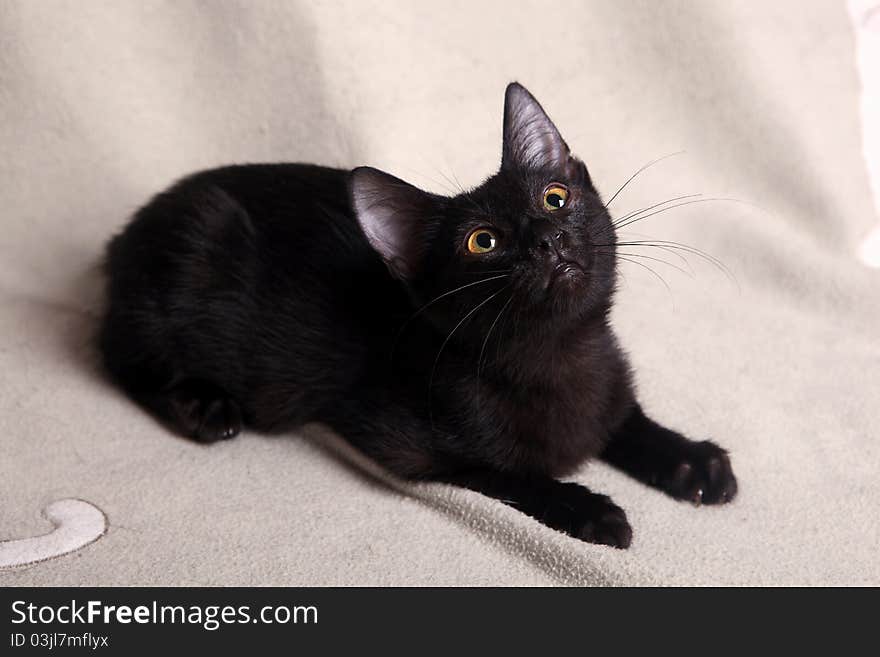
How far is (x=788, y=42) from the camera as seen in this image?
96.8 inches

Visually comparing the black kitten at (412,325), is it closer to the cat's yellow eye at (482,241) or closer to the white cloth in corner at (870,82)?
the cat's yellow eye at (482,241)

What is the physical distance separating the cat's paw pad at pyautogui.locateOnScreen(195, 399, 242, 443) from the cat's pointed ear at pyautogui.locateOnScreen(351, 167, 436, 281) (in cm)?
45

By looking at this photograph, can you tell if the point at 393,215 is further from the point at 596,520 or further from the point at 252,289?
the point at 596,520

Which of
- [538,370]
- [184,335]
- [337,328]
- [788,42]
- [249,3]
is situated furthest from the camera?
[788,42]

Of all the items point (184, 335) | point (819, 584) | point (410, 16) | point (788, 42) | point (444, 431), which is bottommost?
point (184, 335)

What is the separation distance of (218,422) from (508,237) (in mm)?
647

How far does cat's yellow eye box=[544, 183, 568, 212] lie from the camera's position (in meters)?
1.56

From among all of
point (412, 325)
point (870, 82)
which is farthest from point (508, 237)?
point (870, 82)

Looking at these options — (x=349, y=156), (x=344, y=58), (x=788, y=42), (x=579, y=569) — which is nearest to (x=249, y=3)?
(x=344, y=58)

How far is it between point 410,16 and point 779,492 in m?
1.29

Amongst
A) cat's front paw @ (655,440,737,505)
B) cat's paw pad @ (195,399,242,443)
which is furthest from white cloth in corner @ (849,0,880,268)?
cat's paw pad @ (195,399,242,443)

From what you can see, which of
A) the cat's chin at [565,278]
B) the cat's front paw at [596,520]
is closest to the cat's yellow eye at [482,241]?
the cat's chin at [565,278]

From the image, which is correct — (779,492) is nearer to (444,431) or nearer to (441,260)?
(444,431)

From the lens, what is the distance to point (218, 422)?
186 centimetres
